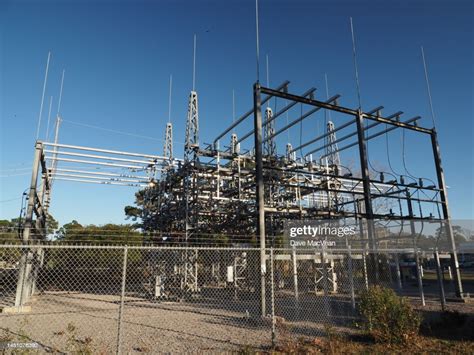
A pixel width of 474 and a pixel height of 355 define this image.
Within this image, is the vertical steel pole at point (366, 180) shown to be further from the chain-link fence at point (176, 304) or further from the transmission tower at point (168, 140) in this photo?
the transmission tower at point (168, 140)

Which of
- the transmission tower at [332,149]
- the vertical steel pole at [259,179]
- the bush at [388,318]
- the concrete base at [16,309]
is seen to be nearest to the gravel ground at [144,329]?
the concrete base at [16,309]

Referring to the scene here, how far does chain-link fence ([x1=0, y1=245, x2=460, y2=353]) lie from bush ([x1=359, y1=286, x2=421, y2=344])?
1.16 metres

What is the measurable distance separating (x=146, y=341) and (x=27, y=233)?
829cm

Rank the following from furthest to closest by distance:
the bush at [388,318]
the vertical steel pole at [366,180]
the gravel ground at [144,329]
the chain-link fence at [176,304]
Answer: the vertical steel pole at [366,180]
the chain-link fence at [176,304]
the bush at [388,318]
the gravel ground at [144,329]

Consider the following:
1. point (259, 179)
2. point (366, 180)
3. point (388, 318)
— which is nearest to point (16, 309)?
point (259, 179)

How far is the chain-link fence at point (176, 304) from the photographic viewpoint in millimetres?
8000

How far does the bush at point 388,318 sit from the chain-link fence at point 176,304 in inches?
45.8

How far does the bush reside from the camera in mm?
7789

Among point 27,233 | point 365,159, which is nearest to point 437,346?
point 365,159

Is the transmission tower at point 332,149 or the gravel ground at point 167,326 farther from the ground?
the transmission tower at point 332,149

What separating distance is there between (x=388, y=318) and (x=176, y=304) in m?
10.1

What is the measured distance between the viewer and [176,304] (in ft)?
50.8

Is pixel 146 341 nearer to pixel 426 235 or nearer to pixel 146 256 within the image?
pixel 146 256

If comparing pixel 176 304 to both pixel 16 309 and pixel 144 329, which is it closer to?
pixel 144 329
